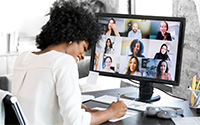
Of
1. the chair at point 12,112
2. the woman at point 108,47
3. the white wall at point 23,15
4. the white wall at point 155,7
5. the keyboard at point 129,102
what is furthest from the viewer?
the white wall at point 23,15

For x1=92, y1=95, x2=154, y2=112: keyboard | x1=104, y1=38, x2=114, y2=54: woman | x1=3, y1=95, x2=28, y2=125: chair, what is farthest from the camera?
x1=104, y1=38, x2=114, y2=54: woman

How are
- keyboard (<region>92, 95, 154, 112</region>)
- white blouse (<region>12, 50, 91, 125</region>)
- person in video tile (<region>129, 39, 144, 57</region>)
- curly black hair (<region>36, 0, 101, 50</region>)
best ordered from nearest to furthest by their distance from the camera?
white blouse (<region>12, 50, 91, 125</region>) < curly black hair (<region>36, 0, 101, 50</region>) < keyboard (<region>92, 95, 154, 112</region>) < person in video tile (<region>129, 39, 144, 57</region>)

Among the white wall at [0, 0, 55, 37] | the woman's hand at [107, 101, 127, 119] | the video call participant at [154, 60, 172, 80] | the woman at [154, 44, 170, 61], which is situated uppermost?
the white wall at [0, 0, 55, 37]

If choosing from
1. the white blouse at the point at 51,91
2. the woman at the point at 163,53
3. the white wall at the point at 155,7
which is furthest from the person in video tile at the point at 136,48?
the white wall at the point at 155,7

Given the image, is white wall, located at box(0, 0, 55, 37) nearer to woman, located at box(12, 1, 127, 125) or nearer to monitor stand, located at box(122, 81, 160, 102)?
monitor stand, located at box(122, 81, 160, 102)

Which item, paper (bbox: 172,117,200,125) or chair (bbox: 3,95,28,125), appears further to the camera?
paper (bbox: 172,117,200,125)

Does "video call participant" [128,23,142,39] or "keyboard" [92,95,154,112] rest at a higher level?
"video call participant" [128,23,142,39]

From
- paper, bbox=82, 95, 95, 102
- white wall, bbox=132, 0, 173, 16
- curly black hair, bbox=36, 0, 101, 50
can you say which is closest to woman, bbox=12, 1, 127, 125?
curly black hair, bbox=36, 0, 101, 50

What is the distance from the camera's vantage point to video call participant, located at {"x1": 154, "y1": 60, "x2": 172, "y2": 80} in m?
2.07

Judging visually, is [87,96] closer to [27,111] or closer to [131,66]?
[131,66]

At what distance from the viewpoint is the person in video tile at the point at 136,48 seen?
213 centimetres

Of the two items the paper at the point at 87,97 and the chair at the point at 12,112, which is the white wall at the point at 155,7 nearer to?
the paper at the point at 87,97

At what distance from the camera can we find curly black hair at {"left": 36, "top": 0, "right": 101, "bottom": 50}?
155 centimetres

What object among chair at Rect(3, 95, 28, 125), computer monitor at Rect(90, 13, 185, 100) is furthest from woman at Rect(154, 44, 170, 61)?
chair at Rect(3, 95, 28, 125)
